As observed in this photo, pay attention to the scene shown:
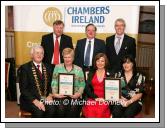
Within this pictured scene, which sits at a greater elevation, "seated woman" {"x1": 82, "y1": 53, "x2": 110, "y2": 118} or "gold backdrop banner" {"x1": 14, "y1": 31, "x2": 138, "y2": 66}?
"gold backdrop banner" {"x1": 14, "y1": 31, "x2": 138, "y2": 66}

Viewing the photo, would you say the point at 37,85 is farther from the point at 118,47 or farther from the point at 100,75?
the point at 118,47

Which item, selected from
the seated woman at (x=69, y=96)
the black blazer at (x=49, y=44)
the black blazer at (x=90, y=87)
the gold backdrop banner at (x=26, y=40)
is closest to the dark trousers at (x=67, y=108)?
the seated woman at (x=69, y=96)

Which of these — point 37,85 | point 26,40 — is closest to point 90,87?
point 37,85

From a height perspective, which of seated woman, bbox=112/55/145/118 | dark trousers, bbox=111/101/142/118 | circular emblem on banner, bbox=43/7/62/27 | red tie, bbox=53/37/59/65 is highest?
circular emblem on banner, bbox=43/7/62/27

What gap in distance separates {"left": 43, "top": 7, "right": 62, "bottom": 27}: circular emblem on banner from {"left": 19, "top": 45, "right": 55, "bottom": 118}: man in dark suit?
25cm

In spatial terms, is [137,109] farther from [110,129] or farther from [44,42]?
[44,42]

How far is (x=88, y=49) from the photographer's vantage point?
3.00m

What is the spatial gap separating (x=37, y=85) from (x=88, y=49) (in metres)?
0.57

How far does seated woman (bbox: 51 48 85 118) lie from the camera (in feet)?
9.71

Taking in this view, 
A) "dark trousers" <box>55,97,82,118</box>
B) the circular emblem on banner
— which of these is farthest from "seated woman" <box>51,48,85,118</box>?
the circular emblem on banner

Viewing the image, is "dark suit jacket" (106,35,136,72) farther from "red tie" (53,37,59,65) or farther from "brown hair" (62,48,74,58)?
"red tie" (53,37,59,65)

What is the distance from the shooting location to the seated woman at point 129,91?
9.69 feet

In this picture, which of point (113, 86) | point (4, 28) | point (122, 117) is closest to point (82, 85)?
point (113, 86)

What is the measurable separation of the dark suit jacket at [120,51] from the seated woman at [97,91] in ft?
0.21
